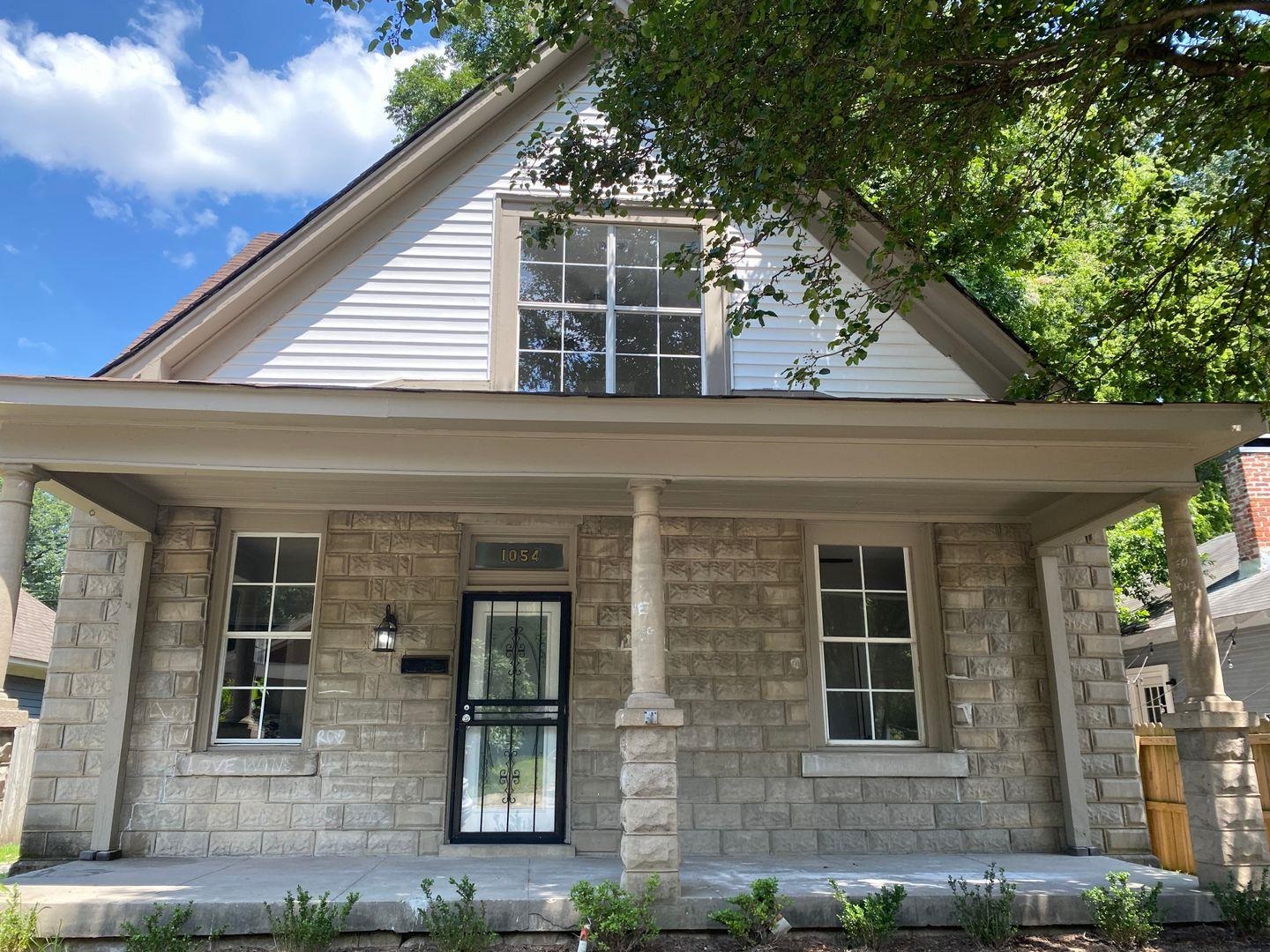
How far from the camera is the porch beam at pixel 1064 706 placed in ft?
26.7

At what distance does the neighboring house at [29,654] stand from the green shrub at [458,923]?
12.2 meters

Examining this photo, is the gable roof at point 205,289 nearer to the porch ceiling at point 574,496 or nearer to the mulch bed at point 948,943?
the porch ceiling at point 574,496

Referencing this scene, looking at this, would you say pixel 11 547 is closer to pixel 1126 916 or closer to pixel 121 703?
pixel 121 703

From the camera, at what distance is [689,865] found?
7.24 m

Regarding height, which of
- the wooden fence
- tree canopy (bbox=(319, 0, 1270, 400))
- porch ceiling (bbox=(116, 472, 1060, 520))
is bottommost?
the wooden fence

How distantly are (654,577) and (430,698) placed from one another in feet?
9.10

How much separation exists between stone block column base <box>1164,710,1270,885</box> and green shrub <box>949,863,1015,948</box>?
1498 mm

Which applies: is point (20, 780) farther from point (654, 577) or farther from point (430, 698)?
point (654, 577)

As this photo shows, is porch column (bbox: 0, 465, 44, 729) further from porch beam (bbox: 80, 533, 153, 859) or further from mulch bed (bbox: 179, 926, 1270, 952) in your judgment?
mulch bed (bbox: 179, 926, 1270, 952)

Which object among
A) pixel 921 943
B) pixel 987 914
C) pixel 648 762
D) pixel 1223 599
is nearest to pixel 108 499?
pixel 648 762

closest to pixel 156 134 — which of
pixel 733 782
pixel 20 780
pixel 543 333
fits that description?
Answer: pixel 20 780

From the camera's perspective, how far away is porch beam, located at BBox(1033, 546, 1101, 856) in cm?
813

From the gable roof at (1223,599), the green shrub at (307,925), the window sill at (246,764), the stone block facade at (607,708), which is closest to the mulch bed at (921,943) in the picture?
the green shrub at (307,925)

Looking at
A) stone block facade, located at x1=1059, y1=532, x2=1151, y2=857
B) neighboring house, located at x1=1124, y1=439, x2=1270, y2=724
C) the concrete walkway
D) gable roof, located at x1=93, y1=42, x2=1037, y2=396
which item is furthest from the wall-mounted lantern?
→ neighboring house, located at x1=1124, y1=439, x2=1270, y2=724
